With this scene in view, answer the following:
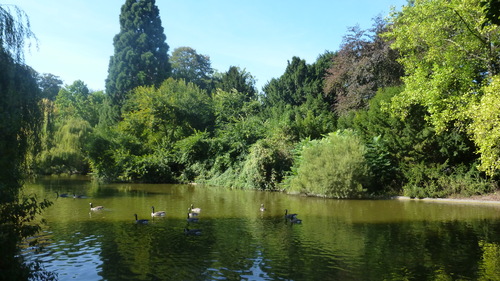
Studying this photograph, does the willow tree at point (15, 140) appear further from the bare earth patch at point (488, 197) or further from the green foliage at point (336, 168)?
Answer: the bare earth patch at point (488, 197)

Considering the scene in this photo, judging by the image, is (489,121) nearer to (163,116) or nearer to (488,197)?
(488,197)

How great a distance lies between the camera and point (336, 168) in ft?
70.8

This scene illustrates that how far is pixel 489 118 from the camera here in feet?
48.7

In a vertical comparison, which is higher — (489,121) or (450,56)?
(450,56)

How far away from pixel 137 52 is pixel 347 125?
30.1 metres

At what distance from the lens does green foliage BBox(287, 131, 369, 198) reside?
21.6 meters

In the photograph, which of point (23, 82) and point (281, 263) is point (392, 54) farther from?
point (23, 82)

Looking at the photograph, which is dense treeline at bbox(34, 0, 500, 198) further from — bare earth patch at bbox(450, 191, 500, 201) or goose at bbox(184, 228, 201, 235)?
goose at bbox(184, 228, 201, 235)

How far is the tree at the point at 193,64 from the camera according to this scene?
59.6m

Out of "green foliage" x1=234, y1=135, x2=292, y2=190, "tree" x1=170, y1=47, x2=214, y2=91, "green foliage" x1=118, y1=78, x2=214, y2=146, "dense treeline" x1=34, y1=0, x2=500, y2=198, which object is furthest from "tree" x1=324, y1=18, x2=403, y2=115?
"tree" x1=170, y1=47, x2=214, y2=91

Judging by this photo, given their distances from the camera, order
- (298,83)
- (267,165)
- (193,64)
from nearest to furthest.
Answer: (267,165), (298,83), (193,64)

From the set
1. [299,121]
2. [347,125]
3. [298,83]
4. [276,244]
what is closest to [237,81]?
[298,83]

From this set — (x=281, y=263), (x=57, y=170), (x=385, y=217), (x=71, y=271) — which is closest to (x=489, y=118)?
(x=385, y=217)

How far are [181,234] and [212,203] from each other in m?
7.85
